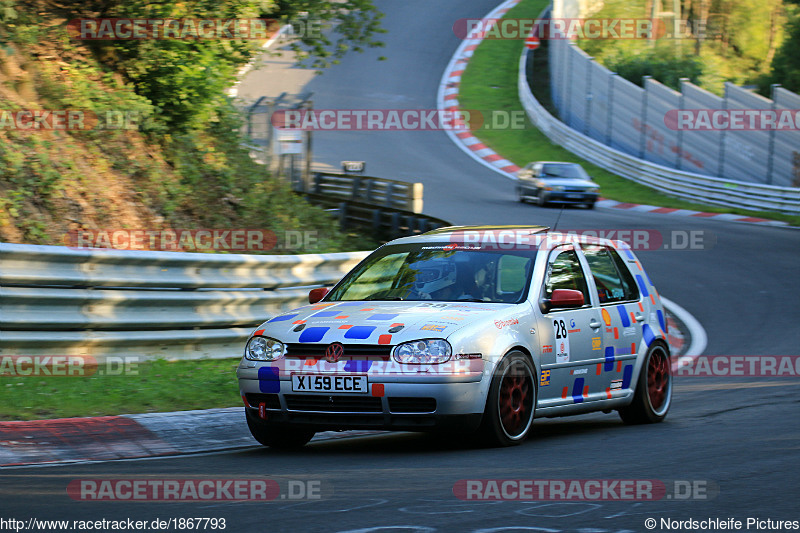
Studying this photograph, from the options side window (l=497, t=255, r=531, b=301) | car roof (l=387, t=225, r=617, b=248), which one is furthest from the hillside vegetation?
side window (l=497, t=255, r=531, b=301)

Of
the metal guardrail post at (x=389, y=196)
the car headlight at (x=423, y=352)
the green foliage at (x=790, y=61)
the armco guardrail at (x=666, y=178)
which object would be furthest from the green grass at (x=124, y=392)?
the green foliage at (x=790, y=61)

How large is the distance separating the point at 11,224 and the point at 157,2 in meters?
3.98

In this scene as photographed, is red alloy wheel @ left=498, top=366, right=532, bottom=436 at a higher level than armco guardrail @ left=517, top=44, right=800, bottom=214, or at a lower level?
higher

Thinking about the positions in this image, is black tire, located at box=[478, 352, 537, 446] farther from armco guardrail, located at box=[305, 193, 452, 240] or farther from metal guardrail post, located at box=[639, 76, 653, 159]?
metal guardrail post, located at box=[639, 76, 653, 159]

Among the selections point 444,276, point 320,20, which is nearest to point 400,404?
point 444,276

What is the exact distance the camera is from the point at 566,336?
8.18 metres

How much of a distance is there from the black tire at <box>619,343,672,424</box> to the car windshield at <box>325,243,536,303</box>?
1.69 meters

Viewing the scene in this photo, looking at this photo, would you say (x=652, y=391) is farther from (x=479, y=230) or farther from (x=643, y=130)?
(x=643, y=130)

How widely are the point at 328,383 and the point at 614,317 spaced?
288cm

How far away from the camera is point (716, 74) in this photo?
42312 millimetres

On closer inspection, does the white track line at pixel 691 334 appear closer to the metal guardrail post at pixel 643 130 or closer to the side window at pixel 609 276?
the side window at pixel 609 276

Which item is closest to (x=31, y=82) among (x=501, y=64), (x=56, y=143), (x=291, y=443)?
(x=56, y=143)

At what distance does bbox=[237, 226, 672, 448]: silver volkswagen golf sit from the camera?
7012 millimetres
